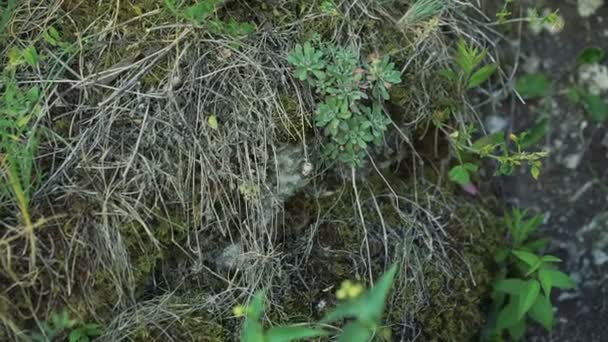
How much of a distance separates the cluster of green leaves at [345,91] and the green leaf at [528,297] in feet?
1.63

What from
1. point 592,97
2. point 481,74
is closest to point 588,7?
point 592,97

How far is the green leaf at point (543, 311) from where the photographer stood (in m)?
1.84

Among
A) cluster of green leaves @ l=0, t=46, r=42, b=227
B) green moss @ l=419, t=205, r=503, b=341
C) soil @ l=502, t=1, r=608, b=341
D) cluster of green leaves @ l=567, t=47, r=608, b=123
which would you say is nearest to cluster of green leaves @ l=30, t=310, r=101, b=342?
cluster of green leaves @ l=0, t=46, r=42, b=227

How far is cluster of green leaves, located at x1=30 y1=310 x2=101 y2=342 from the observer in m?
1.51

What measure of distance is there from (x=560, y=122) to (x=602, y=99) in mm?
131

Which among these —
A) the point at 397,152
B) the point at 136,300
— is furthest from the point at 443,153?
the point at 136,300

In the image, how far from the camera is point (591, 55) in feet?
7.10

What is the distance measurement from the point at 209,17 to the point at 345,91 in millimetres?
355

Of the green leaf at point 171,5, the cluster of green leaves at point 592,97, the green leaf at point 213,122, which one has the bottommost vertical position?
the cluster of green leaves at point 592,97

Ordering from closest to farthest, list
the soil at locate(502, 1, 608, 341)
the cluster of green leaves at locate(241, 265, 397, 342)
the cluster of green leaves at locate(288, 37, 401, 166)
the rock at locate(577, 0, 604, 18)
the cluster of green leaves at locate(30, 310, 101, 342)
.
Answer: the cluster of green leaves at locate(241, 265, 397, 342), the cluster of green leaves at locate(30, 310, 101, 342), the cluster of green leaves at locate(288, 37, 401, 166), the soil at locate(502, 1, 608, 341), the rock at locate(577, 0, 604, 18)

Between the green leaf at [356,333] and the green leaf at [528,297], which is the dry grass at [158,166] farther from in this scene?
the green leaf at [356,333]

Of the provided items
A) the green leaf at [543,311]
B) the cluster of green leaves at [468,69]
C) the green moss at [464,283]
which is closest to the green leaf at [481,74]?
the cluster of green leaves at [468,69]

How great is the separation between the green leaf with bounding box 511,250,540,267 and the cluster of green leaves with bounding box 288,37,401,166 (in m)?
0.45

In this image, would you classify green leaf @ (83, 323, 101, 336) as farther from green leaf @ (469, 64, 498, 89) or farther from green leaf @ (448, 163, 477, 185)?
green leaf @ (469, 64, 498, 89)
